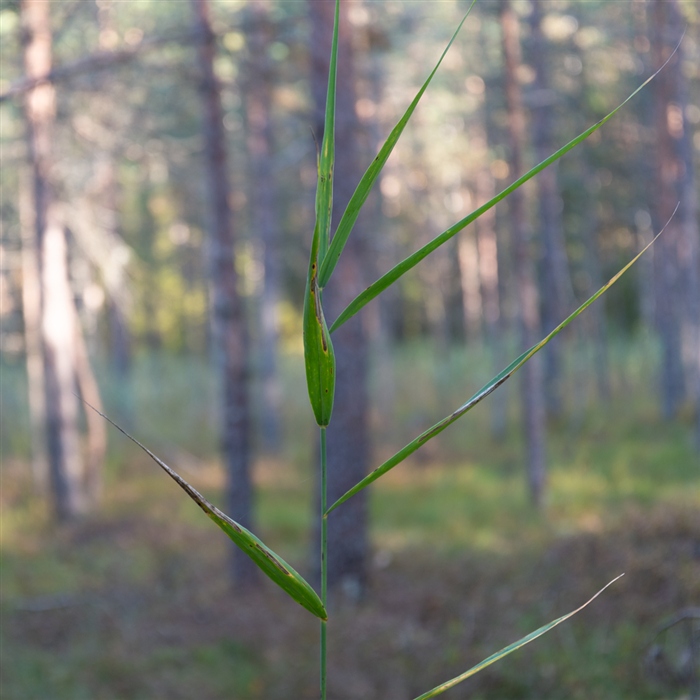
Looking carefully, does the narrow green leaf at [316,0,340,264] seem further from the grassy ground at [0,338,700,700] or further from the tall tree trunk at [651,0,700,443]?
the tall tree trunk at [651,0,700,443]

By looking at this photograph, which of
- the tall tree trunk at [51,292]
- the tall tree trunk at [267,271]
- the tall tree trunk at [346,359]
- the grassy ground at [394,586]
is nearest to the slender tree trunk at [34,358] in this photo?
the grassy ground at [394,586]

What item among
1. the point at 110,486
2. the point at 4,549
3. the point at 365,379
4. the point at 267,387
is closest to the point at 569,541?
the point at 365,379

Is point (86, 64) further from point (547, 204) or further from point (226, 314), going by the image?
point (547, 204)

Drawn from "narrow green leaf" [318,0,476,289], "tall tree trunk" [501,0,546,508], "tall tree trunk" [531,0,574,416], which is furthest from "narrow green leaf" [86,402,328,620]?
"tall tree trunk" [531,0,574,416]

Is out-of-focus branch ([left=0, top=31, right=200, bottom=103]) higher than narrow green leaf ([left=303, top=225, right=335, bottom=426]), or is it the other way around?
out-of-focus branch ([left=0, top=31, right=200, bottom=103])

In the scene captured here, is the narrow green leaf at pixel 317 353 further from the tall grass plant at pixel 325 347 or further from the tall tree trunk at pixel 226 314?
the tall tree trunk at pixel 226 314

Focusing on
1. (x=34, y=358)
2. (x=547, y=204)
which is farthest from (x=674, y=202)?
(x=34, y=358)
